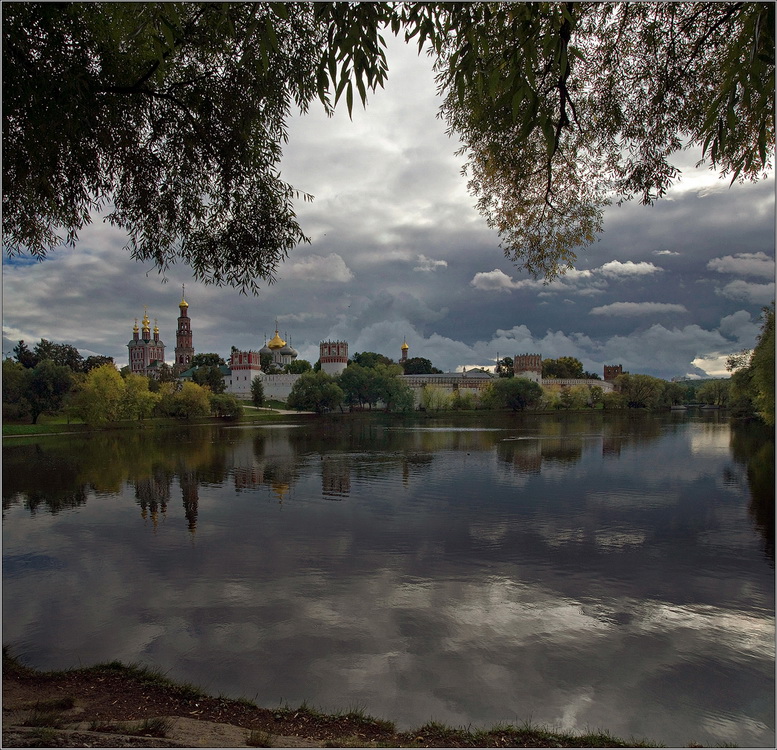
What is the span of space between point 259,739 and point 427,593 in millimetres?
4110

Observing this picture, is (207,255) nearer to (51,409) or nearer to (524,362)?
(51,409)

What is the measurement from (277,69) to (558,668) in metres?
6.37

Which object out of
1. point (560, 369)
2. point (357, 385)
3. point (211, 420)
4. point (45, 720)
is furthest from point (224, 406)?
point (560, 369)

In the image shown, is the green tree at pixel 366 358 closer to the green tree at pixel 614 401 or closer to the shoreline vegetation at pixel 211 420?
the shoreline vegetation at pixel 211 420

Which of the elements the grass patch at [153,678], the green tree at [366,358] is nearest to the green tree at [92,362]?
the grass patch at [153,678]

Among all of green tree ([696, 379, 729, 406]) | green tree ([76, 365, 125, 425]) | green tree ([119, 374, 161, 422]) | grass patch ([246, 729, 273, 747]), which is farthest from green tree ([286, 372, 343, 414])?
grass patch ([246, 729, 273, 747])

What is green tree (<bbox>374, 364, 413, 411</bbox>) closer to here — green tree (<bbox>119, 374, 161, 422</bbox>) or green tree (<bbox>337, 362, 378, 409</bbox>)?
green tree (<bbox>337, 362, 378, 409</bbox>)

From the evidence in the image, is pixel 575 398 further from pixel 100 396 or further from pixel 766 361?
pixel 100 396

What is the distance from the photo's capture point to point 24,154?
449cm

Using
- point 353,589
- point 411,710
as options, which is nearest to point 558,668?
point 411,710

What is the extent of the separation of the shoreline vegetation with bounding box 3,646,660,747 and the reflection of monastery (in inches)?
1959

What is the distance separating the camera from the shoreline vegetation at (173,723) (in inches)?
123

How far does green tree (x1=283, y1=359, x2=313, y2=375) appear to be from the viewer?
73.0 metres

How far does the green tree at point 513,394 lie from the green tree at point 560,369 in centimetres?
2802
